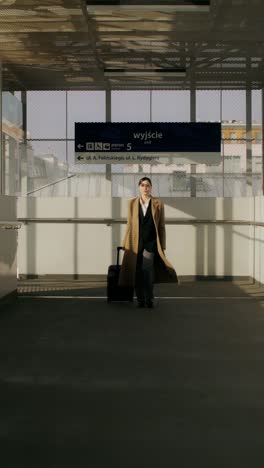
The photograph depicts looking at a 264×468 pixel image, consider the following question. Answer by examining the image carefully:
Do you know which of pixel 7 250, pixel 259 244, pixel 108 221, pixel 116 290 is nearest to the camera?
pixel 7 250

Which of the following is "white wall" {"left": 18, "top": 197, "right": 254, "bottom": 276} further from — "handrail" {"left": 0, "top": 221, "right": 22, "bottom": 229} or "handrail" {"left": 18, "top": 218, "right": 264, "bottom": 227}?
"handrail" {"left": 0, "top": 221, "right": 22, "bottom": 229}

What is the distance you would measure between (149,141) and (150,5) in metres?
5.79

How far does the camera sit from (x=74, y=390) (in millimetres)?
5363

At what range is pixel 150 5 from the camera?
36.7 feet

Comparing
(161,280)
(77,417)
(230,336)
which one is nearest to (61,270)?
(161,280)

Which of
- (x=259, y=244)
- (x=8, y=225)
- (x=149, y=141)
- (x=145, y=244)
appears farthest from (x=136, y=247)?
(x=149, y=141)

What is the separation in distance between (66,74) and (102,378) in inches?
481

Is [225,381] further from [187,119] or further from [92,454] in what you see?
[187,119]

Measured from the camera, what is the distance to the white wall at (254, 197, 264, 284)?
13734mm

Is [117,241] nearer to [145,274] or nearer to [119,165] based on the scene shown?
[119,165]

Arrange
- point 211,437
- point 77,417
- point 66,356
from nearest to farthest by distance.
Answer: point 211,437 < point 77,417 < point 66,356

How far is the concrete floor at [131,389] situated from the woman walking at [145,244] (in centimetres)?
81

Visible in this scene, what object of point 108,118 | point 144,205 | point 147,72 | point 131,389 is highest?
point 147,72

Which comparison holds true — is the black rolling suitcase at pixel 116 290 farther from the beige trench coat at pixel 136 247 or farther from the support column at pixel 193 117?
the support column at pixel 193 117
